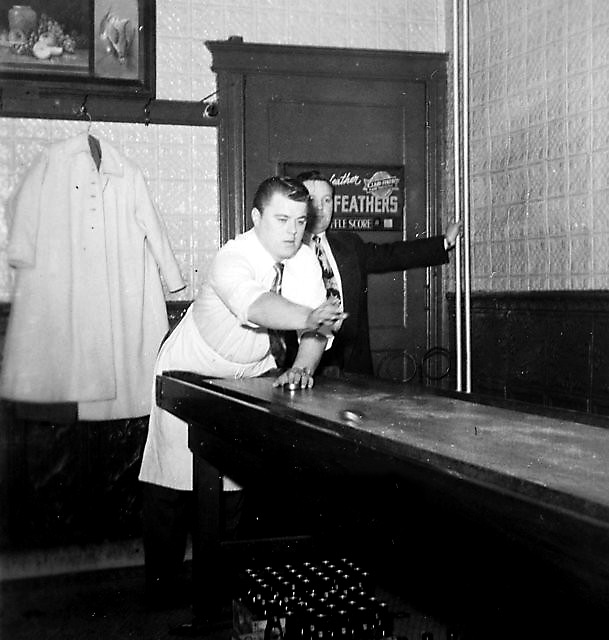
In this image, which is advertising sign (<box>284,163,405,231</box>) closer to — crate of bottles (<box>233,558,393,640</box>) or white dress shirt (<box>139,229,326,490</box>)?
white dress shirt (<box>139,229,326,490</box>)

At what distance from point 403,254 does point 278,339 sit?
3.36ft

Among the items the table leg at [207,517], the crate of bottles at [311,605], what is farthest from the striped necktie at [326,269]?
the crate of bottles at [311,605]

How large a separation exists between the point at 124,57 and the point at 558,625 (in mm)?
3083

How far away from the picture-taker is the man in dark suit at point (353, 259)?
3973 millimetres

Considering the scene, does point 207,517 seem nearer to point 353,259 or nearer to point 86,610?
point 86,610

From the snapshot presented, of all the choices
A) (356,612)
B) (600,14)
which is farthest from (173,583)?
(600,14)

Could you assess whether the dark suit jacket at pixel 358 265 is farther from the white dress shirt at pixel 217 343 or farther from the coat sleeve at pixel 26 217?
the coat sleeve at pixel 26 217

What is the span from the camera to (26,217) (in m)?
3.56

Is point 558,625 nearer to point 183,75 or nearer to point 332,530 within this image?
point 332,530

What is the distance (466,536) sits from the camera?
1259 millimetres

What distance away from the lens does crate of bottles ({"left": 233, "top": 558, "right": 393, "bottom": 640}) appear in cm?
212

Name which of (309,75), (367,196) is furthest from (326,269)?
(309,75)

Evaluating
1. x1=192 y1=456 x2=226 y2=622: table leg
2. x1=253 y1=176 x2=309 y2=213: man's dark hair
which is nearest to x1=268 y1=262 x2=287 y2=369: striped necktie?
x1=253 y1=176 x2=309 y2=213: man's dark hair

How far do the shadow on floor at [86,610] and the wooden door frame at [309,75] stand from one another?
4.98 ft
